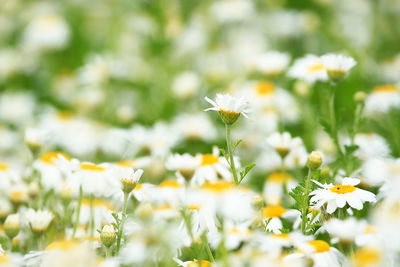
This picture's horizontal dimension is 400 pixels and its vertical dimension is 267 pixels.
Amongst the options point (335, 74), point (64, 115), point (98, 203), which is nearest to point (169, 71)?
point (64, 115)

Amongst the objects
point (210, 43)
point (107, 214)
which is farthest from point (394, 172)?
point (210, 43)

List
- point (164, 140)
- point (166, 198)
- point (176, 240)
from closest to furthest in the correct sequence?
point (176, 240)
point (166, 198)
point (164, 140)

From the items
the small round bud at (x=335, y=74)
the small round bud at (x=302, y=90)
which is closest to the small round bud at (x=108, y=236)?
the small round bud at (x=335, y=74)

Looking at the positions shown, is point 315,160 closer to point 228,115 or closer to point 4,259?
point 228,115

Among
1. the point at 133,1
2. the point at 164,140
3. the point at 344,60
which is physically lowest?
the point at 164,140

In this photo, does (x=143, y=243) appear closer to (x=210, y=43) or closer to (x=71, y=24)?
(x=210, y=43)

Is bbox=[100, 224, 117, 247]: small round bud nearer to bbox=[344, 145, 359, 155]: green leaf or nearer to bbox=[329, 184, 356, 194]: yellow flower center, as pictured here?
bbox=[329, 184, 356, 194]: yellow flower center

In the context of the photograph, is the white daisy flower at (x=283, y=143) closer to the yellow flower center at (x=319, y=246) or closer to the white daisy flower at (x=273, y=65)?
the yellow flower center at (x=319, y=246)
